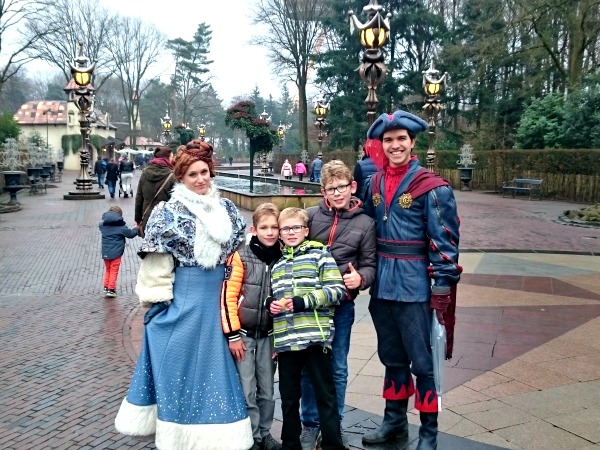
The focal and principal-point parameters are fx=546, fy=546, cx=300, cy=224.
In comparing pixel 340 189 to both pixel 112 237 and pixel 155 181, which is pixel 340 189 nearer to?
pixel 155 181

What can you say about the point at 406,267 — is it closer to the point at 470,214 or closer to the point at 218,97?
the point at 470,214

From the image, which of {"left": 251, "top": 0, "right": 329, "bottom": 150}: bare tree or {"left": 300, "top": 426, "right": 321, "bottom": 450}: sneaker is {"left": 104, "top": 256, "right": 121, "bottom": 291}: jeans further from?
{"left": 251, "top": 0, "right": 329, "bottom": 150}: bare tree

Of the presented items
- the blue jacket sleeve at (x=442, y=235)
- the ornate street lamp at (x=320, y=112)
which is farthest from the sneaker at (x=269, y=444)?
the ornate street lamp at (x=320, y=112)

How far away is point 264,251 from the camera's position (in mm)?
3039

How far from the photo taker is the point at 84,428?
11.9ft

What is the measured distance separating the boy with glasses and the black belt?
0.22 ft

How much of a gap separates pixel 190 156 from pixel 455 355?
3053 millimetres

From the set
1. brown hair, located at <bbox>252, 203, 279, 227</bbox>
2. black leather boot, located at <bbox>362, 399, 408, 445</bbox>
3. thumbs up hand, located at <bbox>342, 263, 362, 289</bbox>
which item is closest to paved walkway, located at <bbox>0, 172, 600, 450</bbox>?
black leather boot, located at <bbox>362, 399, 408, 445</bbox>

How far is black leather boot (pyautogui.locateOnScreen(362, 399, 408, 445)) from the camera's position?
3.29 metres

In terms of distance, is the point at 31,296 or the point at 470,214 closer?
the point at 31,296

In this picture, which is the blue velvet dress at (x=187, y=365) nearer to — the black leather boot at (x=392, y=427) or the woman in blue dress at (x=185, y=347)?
the woman in blue dress at (x=185, y=347)

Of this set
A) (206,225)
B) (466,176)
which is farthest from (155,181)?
(466,176)

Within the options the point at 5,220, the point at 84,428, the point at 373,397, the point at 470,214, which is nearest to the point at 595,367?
the point at 373,397

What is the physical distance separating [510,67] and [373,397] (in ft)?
112
